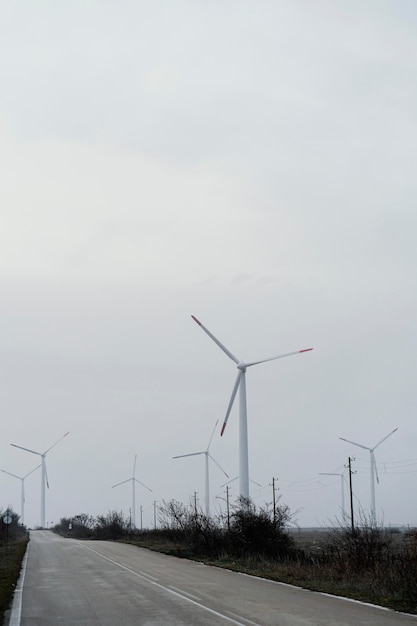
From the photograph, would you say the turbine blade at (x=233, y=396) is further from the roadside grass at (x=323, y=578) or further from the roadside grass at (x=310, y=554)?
the roadside grass at (x=323, y=578)

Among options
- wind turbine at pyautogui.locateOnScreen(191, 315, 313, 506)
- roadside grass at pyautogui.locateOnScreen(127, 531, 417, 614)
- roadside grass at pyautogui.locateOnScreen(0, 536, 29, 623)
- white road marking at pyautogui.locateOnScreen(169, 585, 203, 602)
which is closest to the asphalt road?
white road marking at pyautogui.locateOnScreen(169, 585, 203, 602)

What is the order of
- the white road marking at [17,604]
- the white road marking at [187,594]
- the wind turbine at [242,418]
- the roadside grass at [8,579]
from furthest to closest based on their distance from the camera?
the wind turbine at [242,418] → the roadside grass at [8,579] → the white road marking at [187,594] → the white road marking at [17,604]

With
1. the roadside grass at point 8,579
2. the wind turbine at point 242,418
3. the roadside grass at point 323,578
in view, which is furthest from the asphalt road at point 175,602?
the wind turbine at point 242,418

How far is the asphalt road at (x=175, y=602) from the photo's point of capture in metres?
15.1

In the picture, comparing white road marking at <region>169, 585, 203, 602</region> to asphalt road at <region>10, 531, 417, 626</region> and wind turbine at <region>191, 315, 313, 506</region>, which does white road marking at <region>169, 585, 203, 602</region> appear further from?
wind turbine at <region>191, 315, 313, 506</region>

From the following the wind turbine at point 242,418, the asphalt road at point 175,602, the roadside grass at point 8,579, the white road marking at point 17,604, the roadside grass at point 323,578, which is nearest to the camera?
the asphalt road at point 175,602

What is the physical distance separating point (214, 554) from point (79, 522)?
8563cm

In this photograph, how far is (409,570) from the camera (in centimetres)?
1986

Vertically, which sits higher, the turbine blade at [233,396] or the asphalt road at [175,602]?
the turbine blade at [233,396]

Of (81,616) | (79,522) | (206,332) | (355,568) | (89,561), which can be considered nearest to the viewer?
(81,616)

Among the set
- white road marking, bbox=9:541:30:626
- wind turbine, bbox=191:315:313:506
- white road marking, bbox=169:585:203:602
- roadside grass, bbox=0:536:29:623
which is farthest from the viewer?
wind turbine, bbox=191:315:313:506

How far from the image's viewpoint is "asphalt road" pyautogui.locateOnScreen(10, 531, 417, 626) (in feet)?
49.7

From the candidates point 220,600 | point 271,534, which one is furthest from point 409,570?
point 271,534

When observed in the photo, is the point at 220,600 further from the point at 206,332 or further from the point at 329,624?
the point at 206,332
